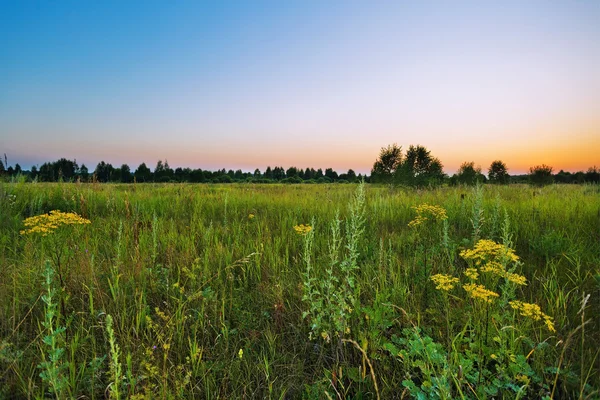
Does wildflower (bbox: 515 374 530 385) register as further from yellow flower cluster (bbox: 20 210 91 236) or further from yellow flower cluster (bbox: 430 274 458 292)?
yellow flower cluster (bbox: 20 210 91 236)

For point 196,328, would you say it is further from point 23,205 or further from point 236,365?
point 23,205

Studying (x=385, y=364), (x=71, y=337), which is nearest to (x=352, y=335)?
(x=385, y=364)

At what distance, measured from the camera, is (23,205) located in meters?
5.36

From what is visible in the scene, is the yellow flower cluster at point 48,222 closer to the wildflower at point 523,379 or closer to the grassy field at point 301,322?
the grassy field at point 301,322

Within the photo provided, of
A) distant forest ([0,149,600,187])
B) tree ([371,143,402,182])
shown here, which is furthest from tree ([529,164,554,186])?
tree ([371,143,402,182])

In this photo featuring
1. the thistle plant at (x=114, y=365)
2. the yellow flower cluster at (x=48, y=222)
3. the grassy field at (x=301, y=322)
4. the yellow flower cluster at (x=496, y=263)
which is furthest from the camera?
the yellow flower cluster at (x=48, y=222)

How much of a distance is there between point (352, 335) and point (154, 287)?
1714mm

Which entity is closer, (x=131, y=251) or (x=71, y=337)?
(x=71, y=337)

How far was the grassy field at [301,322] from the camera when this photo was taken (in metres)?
Answer: 1.55

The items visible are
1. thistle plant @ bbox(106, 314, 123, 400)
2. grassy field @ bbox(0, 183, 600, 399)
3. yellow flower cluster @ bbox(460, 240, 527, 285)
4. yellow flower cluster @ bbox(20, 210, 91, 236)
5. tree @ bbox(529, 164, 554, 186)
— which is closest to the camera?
thistle plant @ bbox(106, 314, 123, 400)

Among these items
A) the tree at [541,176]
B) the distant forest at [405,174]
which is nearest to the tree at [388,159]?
the distant forest at [405,174]

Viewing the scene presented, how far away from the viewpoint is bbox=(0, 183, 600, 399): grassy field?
1.55m

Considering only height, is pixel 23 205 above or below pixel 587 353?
above

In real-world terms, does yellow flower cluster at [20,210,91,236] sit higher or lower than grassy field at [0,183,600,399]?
higher
